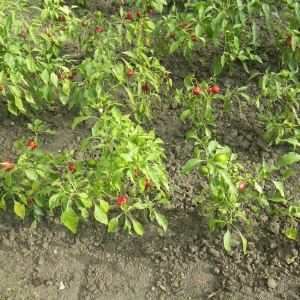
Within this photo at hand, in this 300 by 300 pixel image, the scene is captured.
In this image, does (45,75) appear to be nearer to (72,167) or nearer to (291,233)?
(72,167)

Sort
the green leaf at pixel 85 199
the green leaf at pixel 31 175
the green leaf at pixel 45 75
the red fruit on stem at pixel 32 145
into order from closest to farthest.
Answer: the green leaf at pixel 85 199 < the green leaf at pixel 31 175 < the red fruit on stem at pixel 32 145 < the green leaf at pixel 45 75

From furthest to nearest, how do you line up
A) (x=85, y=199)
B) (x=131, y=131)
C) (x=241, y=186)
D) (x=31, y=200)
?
(x=31, y=200) < (x=241, y=186) < (x=131, y=131) < (x=85, y=199)

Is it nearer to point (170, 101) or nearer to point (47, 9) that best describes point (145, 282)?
point (170, 101)

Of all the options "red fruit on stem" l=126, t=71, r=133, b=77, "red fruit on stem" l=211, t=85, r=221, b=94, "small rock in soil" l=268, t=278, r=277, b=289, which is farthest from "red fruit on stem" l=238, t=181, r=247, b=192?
"red fruit on stem" l=126, t=71, r=133, b=77

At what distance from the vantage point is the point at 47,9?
12.0ft

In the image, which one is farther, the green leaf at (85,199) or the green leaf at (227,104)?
the green leaf at (227,104)

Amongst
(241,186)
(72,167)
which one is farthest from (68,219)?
(241,186)

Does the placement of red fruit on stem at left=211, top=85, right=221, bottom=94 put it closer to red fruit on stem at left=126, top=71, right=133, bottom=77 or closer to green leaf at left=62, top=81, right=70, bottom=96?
red fruit on stem at left=126, top=71, right=133, bottom=77

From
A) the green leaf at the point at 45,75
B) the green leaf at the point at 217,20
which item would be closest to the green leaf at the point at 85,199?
the green leaf at the point at 45,75

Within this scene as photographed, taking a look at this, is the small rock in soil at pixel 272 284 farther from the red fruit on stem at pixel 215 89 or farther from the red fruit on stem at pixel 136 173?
the red fruit on stem at pixel 215 89

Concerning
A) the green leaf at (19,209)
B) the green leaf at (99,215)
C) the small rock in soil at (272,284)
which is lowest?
the small rock in soil at (272,284)

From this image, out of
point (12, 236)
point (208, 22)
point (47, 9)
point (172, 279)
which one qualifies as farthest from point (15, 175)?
point (208, 22)

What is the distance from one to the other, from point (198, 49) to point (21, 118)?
6.33 feet

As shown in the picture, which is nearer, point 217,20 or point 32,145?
point 32,145
